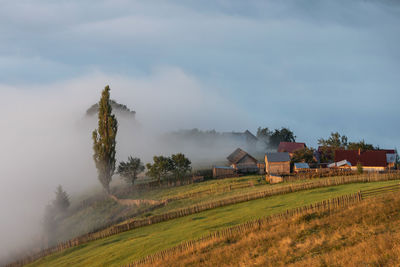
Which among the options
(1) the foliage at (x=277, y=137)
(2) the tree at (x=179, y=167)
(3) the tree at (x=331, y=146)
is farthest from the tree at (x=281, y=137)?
(2) the tree at (x=179, y=167)

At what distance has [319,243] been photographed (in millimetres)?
19266

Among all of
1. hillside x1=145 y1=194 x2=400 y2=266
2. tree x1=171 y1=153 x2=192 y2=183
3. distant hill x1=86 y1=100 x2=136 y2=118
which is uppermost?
distant hill x1=86 y1=100 x2=136 y2=118

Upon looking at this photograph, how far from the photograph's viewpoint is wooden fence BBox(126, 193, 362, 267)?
23.7 metres

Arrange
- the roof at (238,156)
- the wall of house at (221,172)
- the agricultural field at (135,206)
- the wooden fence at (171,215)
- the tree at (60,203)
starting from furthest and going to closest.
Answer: the roof at (238,156) → the wall of house at (221,172) → the tree at (60,203) → the agricultural field at (135,206) → the wooden fence at (171,215)

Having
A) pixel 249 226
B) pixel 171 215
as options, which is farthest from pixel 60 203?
pixel 249 226

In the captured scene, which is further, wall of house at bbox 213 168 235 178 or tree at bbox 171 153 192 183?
wall of house at bbox 213 168 235 178

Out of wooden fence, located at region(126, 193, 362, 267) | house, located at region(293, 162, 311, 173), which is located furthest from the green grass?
house, located at region(293, 162, 311, 173)

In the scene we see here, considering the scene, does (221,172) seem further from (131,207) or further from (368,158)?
(368,158)

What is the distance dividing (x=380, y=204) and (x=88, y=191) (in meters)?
68.0

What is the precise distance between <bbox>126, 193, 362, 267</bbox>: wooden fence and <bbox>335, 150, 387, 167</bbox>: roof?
46.6m

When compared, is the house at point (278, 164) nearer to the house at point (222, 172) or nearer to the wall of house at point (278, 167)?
the wall of house at point (278, 167)

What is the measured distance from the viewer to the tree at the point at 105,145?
63.9 meters

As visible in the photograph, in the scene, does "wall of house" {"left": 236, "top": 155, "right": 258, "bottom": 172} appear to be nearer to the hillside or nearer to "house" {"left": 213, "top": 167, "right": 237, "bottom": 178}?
"house" {"left": 213, "top": 167, "right": 237, "bottom": 178}

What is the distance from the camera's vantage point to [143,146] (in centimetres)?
13600
